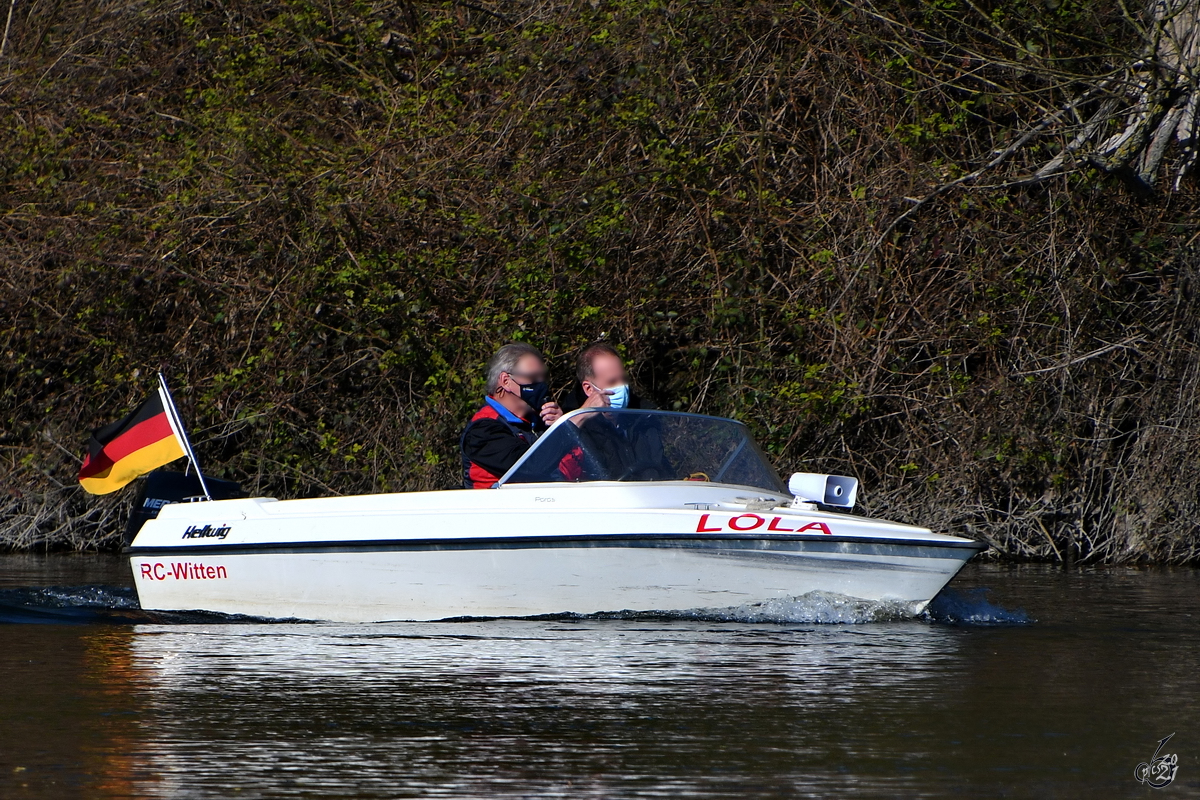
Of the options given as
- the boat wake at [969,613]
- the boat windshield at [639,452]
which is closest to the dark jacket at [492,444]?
the boat windshield at [639,452]

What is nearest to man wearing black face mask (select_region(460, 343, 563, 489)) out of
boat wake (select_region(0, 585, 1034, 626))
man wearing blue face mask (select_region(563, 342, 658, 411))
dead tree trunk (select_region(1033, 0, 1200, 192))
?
man wearing blue face mask (select_region(563, 342, 658, 411))

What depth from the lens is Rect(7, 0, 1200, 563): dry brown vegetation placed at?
11719 mm

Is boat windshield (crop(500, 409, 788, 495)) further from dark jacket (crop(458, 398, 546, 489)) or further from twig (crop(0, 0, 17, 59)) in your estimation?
twig (crop(0, 0, 17, 59))

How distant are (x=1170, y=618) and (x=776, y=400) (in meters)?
4.55

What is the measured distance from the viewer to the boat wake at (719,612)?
7.09 m

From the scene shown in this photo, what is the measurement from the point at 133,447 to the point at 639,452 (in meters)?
3.02

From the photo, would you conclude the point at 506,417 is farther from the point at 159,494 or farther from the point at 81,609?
the point at 81,609

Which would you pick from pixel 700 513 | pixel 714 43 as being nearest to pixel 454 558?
pixel 700 513

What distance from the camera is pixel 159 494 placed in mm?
8656

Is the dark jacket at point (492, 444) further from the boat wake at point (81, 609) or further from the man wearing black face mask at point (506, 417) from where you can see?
the boat wake at point (81, 609)

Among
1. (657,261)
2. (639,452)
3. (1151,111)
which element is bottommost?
(639,452)

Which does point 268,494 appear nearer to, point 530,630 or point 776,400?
point 776,400

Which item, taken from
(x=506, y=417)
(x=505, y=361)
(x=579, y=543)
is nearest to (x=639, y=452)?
(x=579, y=543)

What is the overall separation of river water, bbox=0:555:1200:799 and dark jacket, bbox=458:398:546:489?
2.85 ft
